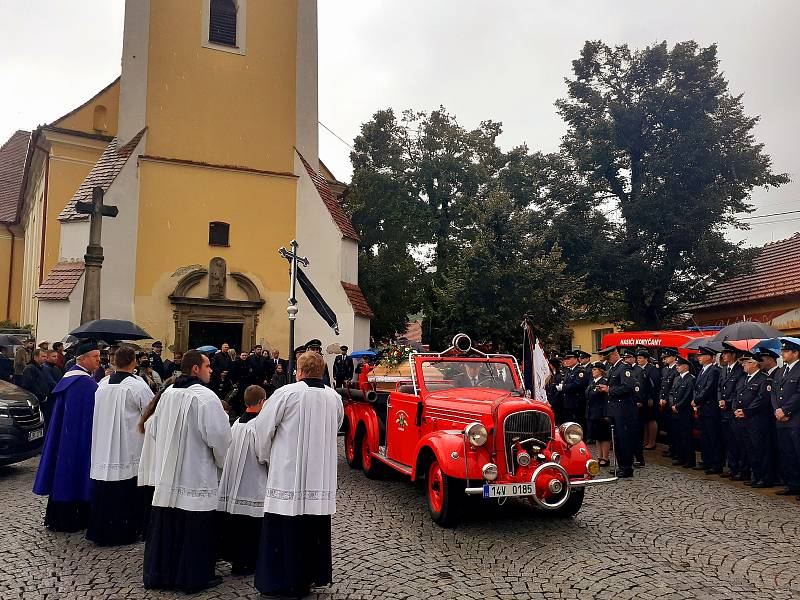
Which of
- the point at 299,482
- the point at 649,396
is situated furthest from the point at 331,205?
the point at 299,482

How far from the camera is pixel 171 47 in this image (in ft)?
64.4

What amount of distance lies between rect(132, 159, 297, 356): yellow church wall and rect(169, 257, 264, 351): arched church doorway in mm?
203

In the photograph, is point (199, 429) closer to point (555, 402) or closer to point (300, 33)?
point (555, 402)

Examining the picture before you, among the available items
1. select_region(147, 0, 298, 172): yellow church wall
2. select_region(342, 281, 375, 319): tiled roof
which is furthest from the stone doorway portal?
select_region(147, 0, 298, 172): yellow church wall

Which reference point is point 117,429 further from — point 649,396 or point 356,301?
point 356,301

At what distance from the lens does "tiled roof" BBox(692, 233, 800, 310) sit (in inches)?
830

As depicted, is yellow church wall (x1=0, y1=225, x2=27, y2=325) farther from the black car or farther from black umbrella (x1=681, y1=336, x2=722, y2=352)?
black umbrella (x1=681, y1=336, x2=722, y2=352)

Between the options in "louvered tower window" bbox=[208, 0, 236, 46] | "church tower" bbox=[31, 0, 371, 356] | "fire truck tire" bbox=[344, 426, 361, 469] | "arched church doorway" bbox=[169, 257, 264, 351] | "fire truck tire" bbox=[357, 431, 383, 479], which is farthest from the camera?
"louvered tower window" bbox=[208, 0, 236, 46]

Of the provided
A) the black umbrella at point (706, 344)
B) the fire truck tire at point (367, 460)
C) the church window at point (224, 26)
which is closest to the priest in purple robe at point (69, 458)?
the fire truck tire at point (367, 460)

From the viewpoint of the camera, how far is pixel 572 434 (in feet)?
24.1

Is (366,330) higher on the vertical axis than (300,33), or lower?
lower

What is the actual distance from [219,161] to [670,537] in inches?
666

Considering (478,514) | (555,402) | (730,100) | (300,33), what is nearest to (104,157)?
(300,33)

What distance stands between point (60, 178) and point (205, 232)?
6.35m
